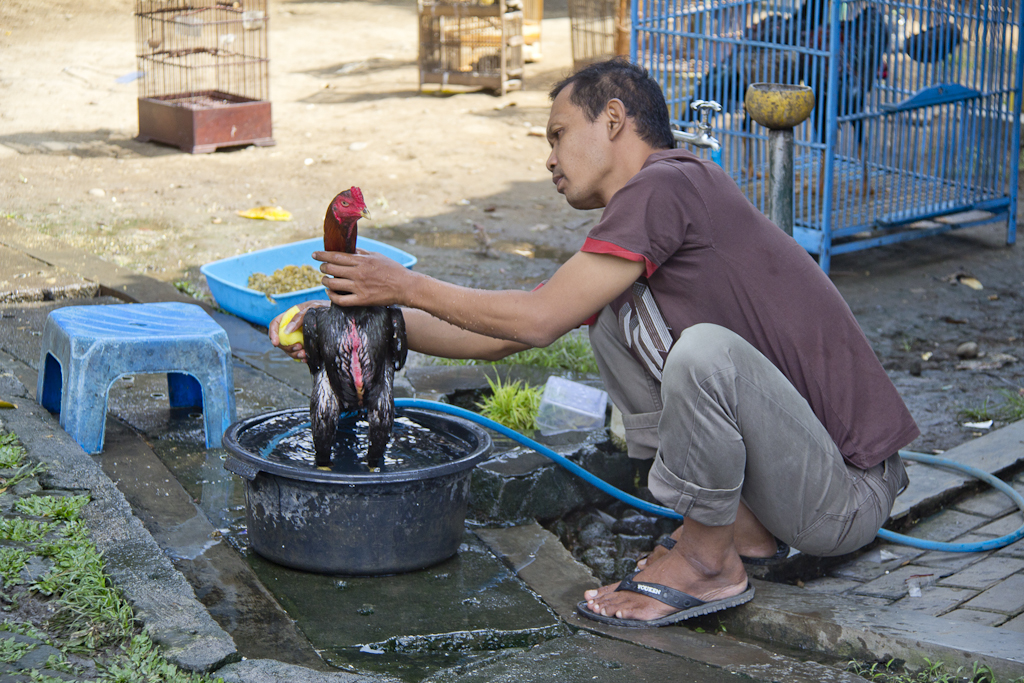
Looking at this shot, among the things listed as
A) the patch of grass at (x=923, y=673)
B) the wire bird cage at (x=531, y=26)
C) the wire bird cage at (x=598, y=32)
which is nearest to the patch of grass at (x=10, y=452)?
the patch of grass at (x=923, y=673)

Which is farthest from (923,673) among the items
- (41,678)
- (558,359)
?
(558,359)

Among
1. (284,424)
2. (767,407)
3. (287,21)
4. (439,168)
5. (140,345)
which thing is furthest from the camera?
(287,21)

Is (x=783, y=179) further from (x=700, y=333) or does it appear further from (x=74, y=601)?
(x=74, y=601)

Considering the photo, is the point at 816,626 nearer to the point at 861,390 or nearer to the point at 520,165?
the point at 861,390

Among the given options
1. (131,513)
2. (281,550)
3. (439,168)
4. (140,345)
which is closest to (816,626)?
(281,550)

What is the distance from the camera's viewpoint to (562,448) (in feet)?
11.2

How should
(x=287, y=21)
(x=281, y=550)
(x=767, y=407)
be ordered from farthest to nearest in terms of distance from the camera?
(x=287, y=21) → (x=281, y=550) → (x=767, y=407)

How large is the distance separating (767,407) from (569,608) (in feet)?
2.53

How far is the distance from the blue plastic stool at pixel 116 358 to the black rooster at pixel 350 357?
829mm

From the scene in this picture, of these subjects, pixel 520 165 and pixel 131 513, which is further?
pixel 520 165

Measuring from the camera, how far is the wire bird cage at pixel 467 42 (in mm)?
11047

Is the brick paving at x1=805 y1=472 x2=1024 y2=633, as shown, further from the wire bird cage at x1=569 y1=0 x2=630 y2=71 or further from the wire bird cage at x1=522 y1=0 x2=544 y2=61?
the wire bird cage at x1=522 y1=0 x2=544 y2=61

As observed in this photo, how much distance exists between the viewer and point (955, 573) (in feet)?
9.87

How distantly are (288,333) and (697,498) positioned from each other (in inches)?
46.5
